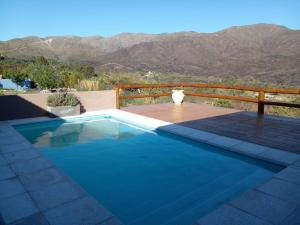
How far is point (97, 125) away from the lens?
632 cm

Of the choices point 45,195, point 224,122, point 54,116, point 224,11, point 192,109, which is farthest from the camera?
point 224,11

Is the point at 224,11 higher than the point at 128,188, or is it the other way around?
the point at 224,11

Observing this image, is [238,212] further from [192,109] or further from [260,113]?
[192,109]

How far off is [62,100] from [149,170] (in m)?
3.89

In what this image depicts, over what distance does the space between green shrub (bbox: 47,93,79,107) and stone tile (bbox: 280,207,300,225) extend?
568 centimetres

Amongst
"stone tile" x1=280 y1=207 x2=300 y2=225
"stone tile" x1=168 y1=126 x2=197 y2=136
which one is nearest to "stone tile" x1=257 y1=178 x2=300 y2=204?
"stone tile" x1=280 y1=207 x2=300 y2=225

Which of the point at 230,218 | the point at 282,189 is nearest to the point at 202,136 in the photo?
the point at 282,189

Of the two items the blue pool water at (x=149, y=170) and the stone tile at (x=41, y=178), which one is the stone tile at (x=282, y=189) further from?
the stone tile at (x=41, y=178)

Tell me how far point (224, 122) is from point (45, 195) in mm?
4397

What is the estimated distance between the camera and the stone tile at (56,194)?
254 centimetres

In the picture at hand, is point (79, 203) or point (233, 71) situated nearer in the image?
point (79, 203)

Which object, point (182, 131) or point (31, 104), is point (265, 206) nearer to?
point (182, 131)

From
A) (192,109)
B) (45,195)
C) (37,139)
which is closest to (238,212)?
(45,195)

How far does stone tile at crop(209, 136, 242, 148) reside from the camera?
14.4 feet
